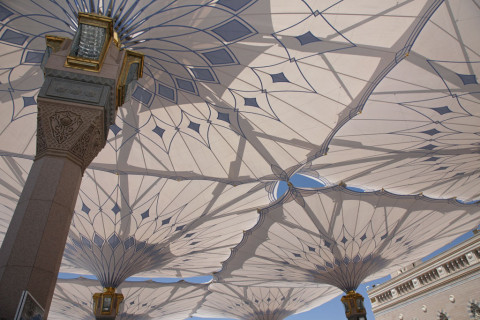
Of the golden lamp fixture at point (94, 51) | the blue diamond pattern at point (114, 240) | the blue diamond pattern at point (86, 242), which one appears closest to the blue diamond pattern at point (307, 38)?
the golden lamp fixture at point (94, 51)

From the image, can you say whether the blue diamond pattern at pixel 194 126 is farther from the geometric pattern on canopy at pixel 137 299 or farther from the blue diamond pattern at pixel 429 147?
the geometric pattern on canopy at pixel 137 299

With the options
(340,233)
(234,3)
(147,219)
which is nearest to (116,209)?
(147,219)

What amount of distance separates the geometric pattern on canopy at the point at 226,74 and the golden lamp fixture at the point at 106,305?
6.75m

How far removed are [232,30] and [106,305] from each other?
1327 centimetres

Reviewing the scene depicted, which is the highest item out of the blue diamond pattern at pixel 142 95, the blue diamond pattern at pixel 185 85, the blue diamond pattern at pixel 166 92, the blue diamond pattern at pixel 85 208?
the blue diamond pattern at pixel 142 95

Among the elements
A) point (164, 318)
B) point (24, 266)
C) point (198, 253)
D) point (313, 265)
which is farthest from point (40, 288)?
point (164, 318)

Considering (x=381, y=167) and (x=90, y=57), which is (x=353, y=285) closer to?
(x=381, y=167)

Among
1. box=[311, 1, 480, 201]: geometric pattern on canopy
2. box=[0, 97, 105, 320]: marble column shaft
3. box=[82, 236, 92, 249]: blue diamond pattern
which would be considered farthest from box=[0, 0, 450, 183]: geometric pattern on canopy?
box=[82, 236, 92, 249]: blue diamond pattern

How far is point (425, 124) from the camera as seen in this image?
13.0m

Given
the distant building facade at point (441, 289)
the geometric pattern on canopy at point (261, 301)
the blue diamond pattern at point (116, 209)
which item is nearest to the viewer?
the blue diamond pattern at point (116, 209)

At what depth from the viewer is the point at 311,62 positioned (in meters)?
10.1

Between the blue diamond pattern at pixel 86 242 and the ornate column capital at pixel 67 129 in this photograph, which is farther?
the blue diamond pattern at pixel 86 242

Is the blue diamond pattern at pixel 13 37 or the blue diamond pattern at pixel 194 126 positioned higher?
the blue diamond pattern at pixel 13 37

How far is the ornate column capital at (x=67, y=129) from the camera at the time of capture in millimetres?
5844
